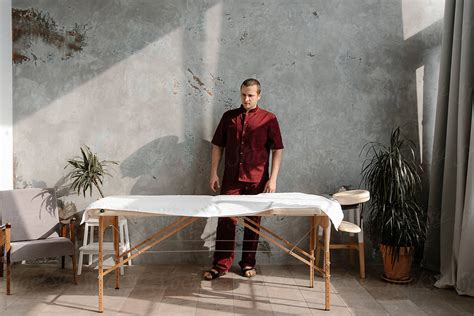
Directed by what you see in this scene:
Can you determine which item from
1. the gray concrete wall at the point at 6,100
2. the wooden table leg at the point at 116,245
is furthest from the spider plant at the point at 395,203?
the gray concrete wall at the point at 6,100

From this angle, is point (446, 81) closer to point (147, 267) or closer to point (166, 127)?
point (166, 127)

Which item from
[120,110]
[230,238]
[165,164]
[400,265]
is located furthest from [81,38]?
[400,265]

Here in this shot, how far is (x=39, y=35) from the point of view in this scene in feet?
15.3

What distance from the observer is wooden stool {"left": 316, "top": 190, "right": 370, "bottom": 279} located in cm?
383

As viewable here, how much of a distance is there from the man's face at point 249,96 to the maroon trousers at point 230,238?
0.71m

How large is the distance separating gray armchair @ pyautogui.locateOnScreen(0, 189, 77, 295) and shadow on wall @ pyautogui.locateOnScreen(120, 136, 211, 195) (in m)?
0.76

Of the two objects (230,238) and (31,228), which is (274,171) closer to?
(230,238)

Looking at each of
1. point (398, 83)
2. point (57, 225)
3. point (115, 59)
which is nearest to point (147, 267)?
point (57, 225)

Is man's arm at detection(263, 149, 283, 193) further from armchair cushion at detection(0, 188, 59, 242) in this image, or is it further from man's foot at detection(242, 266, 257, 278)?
armchair cushion at detection(0, 188, 59, 242)

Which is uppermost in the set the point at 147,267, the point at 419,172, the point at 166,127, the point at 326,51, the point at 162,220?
the point at 326,51

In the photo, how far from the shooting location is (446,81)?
434 centimetres

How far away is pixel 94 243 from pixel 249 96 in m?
1.95

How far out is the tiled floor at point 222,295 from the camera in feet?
11.1

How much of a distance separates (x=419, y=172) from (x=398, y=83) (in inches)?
35.1
